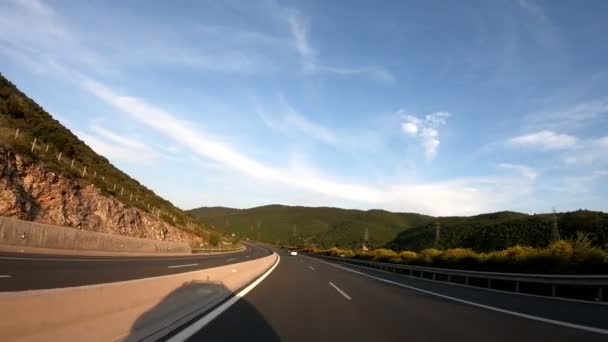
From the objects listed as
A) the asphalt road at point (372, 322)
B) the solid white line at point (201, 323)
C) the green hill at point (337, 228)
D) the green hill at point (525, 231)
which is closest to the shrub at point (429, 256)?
the green hill at point (525, 231)

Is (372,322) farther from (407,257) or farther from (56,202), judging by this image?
(407,257)

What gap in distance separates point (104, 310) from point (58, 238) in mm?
22776

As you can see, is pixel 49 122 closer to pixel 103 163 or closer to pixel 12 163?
pixel 103 163

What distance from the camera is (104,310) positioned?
5.54 meters

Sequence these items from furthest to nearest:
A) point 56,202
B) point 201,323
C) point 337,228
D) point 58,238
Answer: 1. point 337,228
2. point 56,202
3. point 58,238
4. point 201,323

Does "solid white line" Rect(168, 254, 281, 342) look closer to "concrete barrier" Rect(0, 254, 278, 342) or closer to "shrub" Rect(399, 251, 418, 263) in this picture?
"concrete barrier" Rect(0, 254, 278, 342)

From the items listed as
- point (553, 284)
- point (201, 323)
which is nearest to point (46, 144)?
point (201, 323)

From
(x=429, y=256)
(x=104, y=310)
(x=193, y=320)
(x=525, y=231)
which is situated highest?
(x=525, y=231)

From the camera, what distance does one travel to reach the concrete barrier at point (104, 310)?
4027mm

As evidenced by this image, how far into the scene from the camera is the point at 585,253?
18531 mm

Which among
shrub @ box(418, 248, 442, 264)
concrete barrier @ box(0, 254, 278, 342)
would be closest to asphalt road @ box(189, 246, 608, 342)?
concrete barrier @ box(0, 254, 278, 342)

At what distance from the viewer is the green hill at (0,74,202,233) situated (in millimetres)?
35969

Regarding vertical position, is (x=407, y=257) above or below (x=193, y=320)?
above

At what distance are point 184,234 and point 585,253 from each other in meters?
53.0
